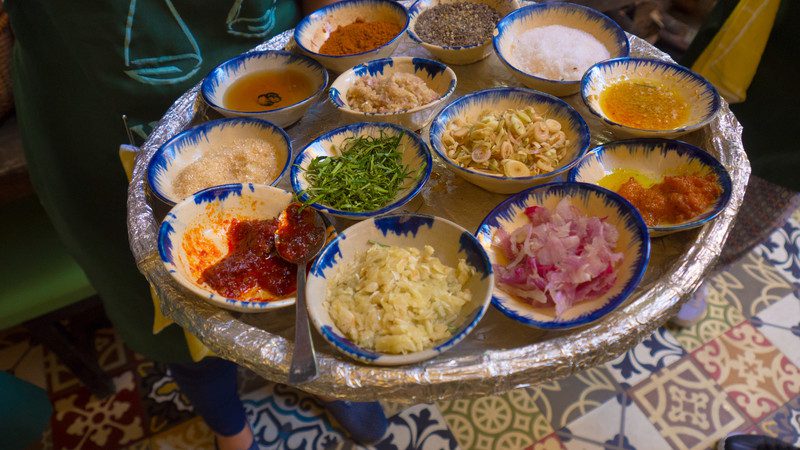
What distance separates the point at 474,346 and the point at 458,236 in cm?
31

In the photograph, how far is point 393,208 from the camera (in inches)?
64.5

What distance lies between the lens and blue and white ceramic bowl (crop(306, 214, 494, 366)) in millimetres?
1305

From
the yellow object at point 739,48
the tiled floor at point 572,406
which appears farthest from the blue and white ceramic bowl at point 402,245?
the yellow object at point 739,48

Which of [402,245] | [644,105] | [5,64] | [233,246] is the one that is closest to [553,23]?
[644,105]

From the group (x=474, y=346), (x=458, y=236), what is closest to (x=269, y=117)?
(x=458, y=236)

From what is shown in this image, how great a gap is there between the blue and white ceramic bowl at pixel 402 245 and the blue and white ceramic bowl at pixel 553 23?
0.83 m

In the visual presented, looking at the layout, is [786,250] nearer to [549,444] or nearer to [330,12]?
[549,444]

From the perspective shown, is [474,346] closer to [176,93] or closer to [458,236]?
[458,236]

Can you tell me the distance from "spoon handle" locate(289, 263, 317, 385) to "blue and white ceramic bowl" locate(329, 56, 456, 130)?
0.80 metres

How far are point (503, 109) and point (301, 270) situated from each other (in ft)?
3.25

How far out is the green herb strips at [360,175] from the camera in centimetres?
168

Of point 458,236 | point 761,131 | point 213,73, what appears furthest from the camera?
point 761,131

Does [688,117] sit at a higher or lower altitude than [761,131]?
higher

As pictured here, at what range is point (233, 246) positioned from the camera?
5.45ft
